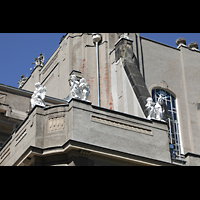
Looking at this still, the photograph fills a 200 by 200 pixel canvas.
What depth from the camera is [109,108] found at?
889 inches

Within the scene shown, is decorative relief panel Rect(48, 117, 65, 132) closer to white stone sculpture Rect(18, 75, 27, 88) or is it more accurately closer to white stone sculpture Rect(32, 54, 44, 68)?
white stone sculpture Rect(32, 54, 44, 68)

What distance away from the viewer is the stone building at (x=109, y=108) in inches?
617

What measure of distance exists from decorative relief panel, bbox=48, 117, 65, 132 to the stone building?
3 centimetres

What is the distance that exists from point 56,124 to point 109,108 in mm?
6781

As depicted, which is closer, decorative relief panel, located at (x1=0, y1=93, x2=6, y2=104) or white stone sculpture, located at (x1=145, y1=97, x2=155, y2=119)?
white stone sculpture, located at (x1=145, y1=97, x2=155, y2=119)

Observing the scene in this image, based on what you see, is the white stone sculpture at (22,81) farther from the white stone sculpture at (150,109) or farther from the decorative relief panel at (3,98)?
the white stone sculpture at (150,109)

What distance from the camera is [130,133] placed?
16.7 m

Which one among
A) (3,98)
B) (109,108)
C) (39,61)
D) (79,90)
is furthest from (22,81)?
(79,90)

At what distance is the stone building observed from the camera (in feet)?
51.4

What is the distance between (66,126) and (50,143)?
2.48 ft

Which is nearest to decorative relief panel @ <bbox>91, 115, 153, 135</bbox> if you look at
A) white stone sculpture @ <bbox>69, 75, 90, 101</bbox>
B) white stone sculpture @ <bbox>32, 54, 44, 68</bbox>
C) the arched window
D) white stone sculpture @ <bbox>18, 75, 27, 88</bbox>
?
white stone sculpture @ <bbox>69, 75, 90, 101</bbox>

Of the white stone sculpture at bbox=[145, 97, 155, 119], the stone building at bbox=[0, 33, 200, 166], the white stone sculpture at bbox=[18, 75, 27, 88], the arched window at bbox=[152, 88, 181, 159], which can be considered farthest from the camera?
the white stone sculpture at bbox=[18, 75, 27, 88]

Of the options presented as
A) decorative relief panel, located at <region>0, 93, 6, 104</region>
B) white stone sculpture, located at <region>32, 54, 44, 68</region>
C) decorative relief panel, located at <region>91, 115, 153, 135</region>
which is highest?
white stone sculpture, located at <region>32, 54, 44, 68</region>
